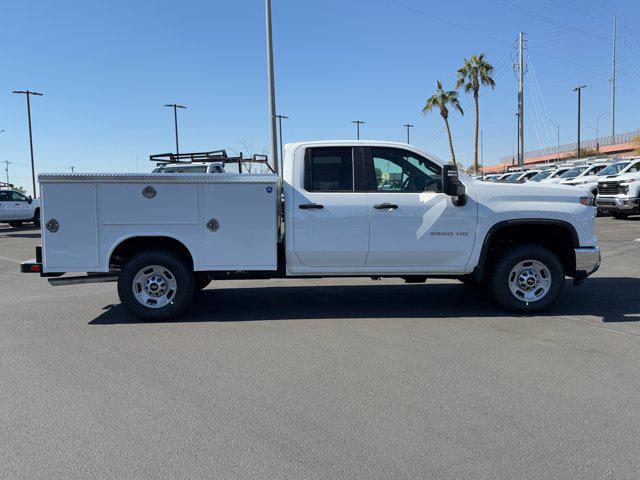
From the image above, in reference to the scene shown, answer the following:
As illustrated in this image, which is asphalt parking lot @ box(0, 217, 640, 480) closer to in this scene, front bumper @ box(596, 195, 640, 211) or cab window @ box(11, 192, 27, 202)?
front bumper @ box(596, 195, 640, 211)

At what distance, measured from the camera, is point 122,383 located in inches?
176

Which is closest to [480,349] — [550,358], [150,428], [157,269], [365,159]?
[550,358]

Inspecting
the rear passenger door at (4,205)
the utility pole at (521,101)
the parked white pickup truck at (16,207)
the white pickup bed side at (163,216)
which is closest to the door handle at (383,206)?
the white pickup bed side at (163,216)

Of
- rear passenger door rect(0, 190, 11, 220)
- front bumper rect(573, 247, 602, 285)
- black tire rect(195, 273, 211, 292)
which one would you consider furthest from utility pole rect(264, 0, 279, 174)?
rear passenger door rect(0, 190, 11, 220)

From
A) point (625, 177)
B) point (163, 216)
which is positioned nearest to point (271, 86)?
point (163, 216)

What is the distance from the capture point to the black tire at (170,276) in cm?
637

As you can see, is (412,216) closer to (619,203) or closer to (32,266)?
(32,266)

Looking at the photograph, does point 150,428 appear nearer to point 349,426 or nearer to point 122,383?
point 122,383

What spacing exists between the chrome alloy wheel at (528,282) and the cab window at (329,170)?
91.0 inches

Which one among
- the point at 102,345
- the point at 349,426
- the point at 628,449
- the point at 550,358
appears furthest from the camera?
the point at 102,345

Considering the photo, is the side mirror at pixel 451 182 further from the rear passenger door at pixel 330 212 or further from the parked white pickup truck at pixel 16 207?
the parked white pickup truck at pixel 16 207

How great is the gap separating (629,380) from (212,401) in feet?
11.1

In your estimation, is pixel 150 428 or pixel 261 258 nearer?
pixel 150 428

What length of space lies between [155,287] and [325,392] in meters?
3.13
